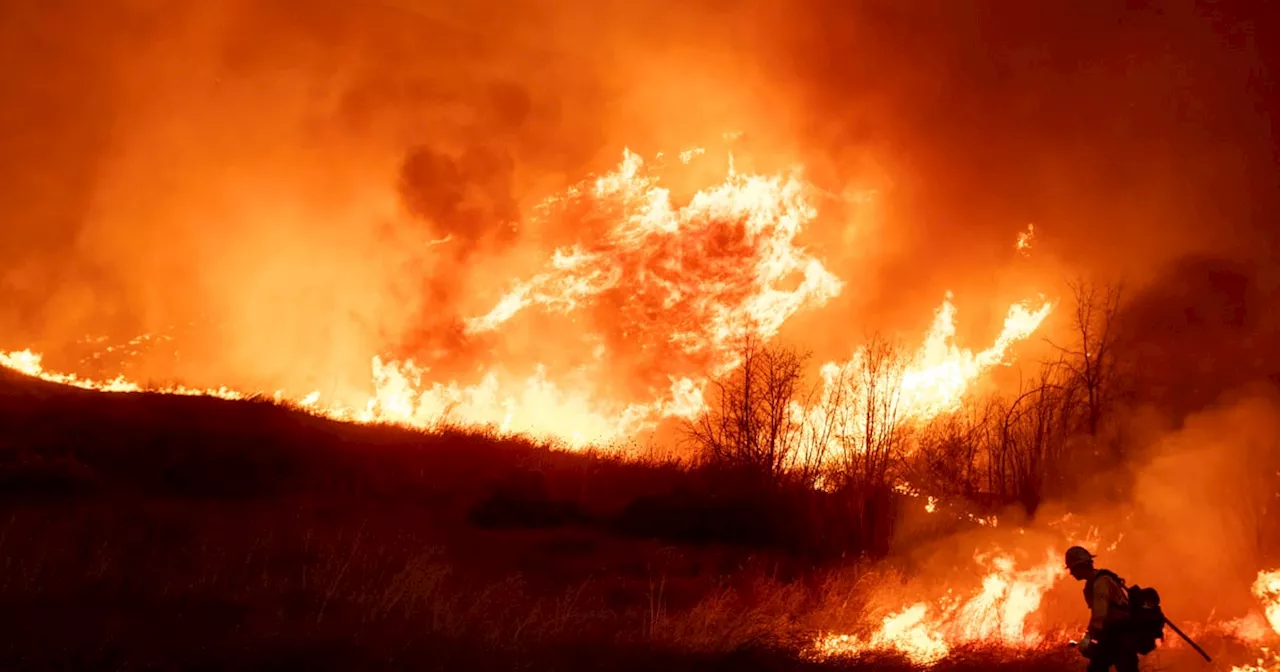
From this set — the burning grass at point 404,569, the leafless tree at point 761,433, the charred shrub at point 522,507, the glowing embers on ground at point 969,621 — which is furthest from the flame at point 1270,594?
the charred shrub at point 522,507

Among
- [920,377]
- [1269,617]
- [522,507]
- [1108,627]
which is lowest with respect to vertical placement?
[1269,617]

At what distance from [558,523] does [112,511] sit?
356 inches

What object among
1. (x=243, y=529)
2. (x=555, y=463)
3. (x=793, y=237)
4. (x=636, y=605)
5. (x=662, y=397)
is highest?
(x=793, y=237)

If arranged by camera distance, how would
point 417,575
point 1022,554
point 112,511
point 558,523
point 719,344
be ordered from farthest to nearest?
1. point 719,344
2. point 558,523
3. point 1022,554
4. point 112,511
5. point 417,575

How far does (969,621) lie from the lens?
14555mm

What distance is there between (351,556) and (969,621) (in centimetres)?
996

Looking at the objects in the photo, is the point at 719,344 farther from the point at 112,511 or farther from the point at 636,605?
the point at 112,511

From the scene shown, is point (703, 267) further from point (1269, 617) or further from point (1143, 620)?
point (1143, 620)

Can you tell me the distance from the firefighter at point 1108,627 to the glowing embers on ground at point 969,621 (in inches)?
140

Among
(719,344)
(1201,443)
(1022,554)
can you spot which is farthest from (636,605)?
(719,344)

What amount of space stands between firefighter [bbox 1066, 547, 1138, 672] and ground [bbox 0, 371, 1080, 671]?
3360mm

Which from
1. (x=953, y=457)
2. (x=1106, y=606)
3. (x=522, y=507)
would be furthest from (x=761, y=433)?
(x=1106, y=606)

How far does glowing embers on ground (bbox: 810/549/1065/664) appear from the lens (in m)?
13.1

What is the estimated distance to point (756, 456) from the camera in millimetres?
21578
